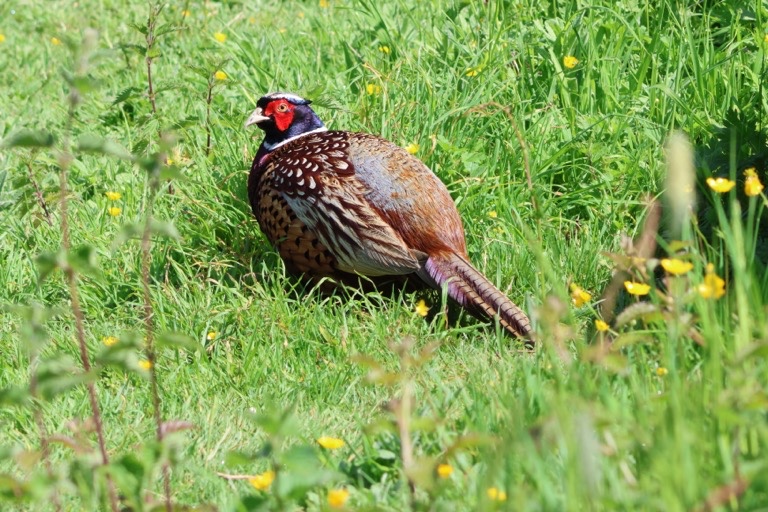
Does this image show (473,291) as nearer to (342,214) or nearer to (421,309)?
(421,309)

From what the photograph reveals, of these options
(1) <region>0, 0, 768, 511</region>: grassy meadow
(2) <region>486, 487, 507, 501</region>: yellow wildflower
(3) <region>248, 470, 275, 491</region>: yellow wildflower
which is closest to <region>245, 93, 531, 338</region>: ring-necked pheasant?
(1) <region>0, 0, 768, 511</region>: grassy meadow

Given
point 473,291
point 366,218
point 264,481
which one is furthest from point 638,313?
point 366,218

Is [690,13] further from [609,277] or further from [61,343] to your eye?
[61,343]

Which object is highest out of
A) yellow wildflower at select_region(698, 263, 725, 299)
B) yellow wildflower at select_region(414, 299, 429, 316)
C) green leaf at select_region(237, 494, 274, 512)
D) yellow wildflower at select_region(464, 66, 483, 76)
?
yellow wildflower at select_region(464, 66, 483, 76)

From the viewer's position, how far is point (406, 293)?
406cm

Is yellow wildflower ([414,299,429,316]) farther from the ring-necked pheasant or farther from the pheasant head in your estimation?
the pheasant head

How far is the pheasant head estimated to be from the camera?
14.6ft

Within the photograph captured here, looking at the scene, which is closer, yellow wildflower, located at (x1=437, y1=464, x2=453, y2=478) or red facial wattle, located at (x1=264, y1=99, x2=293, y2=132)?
yellow wildflower, located at (x1=437, y1=464, x2=453, y2=478)

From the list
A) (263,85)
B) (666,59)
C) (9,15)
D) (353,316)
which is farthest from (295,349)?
(9,15)

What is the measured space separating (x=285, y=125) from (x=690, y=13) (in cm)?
187

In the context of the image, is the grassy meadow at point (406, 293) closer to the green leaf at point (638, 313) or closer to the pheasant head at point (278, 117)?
the green leaf at point (638, 313)

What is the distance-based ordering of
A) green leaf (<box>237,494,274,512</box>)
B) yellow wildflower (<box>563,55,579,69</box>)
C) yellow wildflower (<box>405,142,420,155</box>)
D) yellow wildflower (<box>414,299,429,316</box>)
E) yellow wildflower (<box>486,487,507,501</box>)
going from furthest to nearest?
1. yellow wildflower (<box>563,55,579,69</box>)
2. yellow wildflower (<box>405,142,420,155</box>)
3. yellow wildflower (<box>414,299,429,316</box>)
4. green leaf (<box>237,494,274,512</box>)
5. yellow wildflower (<box>486,487,507,501</box>)

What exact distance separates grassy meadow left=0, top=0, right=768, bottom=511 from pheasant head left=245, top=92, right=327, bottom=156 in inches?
7.1

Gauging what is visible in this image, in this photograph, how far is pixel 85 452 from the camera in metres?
2.46
